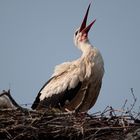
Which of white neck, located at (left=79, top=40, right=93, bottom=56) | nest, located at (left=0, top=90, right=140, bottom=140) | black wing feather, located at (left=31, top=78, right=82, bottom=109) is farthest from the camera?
white neck, located at (left=79, top=40, right=93, bottom=56)

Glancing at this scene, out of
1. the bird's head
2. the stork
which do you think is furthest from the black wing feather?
the bird's head

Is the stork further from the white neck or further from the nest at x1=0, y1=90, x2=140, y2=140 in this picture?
the nest at x1=0, y1=90, x2=140, y2=140

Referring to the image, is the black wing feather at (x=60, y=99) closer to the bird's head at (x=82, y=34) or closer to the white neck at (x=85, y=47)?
the white neck at (x=85, y=47)

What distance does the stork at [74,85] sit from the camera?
9.23 metres

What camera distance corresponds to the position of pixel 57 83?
941 cm

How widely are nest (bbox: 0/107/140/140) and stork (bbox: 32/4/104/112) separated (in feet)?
5.42

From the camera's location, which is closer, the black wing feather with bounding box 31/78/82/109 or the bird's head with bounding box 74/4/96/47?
the black wing feather with bounding box 31/78/82/109

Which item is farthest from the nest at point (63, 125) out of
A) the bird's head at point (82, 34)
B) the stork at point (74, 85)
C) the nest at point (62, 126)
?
the bird's head at point (82, 34)

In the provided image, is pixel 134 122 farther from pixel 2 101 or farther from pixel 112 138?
pixel 2 101

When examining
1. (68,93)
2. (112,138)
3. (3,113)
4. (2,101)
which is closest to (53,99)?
(68,93)

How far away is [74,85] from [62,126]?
2110 millimetres

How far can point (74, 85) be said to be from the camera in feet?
30.3

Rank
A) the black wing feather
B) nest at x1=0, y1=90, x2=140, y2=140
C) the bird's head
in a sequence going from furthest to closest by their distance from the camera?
the bird's head < the black wing feather < nest at x1=0, y1=90, x2=140, y2=140

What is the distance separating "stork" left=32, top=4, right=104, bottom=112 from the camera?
923 cm
